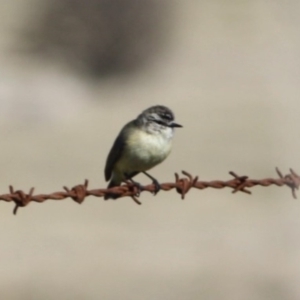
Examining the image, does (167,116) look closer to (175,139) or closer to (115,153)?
(115,153)

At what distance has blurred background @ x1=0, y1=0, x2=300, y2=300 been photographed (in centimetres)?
1465

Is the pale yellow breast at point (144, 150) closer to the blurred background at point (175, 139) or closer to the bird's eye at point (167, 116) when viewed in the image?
the bird's eye at point (167, 116)

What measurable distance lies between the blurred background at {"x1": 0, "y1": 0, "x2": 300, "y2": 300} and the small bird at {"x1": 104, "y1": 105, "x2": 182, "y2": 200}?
517 cm

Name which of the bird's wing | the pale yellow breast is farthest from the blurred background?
the pale yellow breast

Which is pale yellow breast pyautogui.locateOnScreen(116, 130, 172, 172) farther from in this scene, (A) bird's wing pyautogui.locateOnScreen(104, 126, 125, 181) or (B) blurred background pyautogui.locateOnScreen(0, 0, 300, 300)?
(B) blurred background pyautogui.locateOnScreen(0, 0, 300, 300)

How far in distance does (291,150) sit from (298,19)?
5979 mm

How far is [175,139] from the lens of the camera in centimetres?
2125

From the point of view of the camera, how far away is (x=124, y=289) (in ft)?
46.0

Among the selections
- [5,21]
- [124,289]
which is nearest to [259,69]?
[5,21]

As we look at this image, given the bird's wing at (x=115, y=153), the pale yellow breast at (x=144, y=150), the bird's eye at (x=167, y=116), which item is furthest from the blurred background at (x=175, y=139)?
the pale yellow breast at (x=144, y=150)

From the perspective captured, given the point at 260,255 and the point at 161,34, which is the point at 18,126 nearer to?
the point at 161,34

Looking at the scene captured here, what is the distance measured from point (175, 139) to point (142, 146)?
12788 millimetres

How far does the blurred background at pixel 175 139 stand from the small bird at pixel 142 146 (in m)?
5.17

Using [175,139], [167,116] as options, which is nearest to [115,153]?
[167,116]
